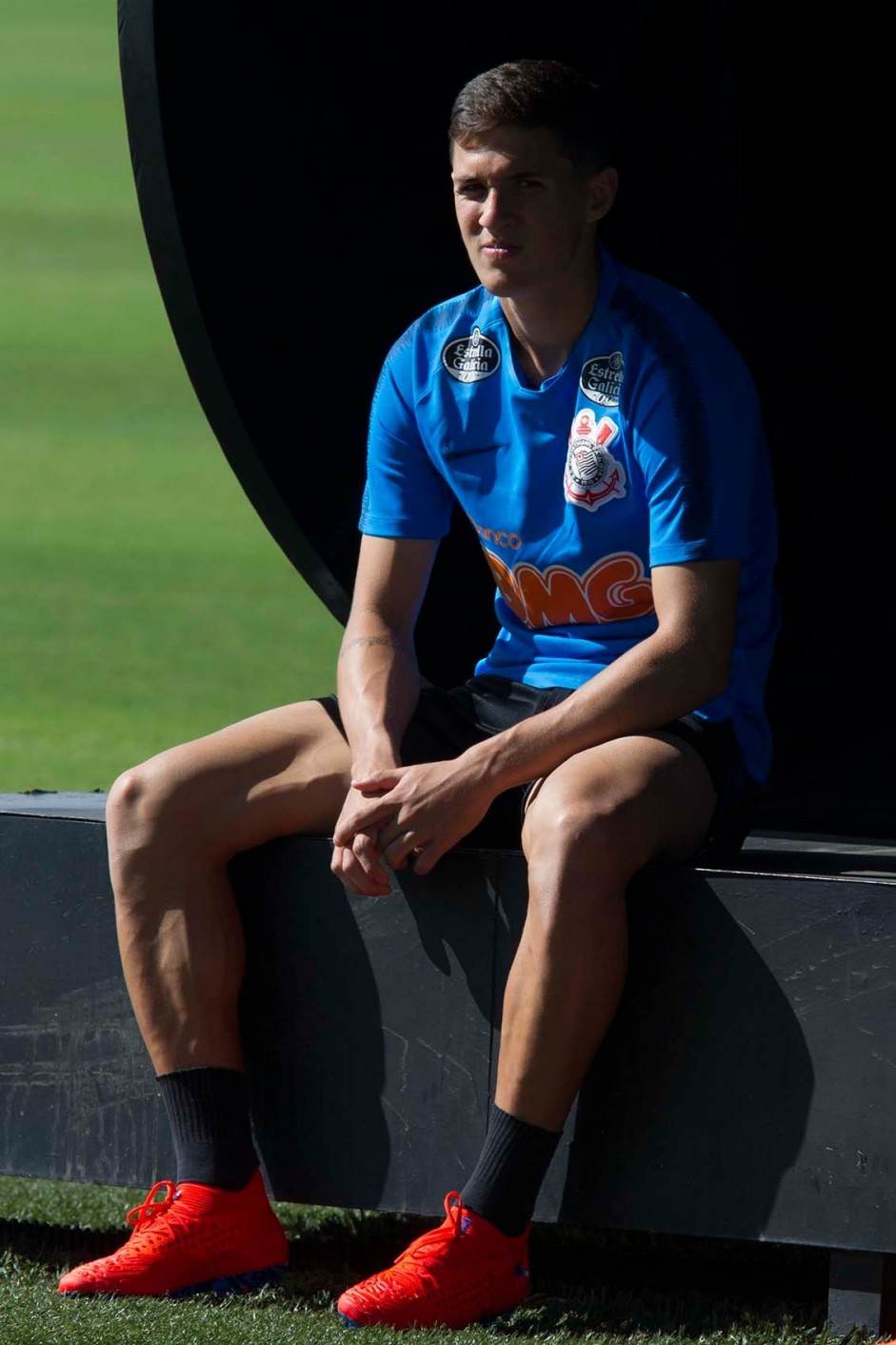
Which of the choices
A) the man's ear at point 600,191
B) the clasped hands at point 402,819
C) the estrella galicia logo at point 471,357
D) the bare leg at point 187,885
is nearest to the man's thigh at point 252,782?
the bare leg at point 187,885

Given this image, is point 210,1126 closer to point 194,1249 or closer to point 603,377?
point 194,1249

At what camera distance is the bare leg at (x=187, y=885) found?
8.67ft

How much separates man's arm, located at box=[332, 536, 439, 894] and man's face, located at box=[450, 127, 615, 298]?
391mm

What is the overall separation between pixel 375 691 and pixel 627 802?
A: 45 cm

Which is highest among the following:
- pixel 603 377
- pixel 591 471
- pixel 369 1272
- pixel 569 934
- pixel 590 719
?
pixel 603 377

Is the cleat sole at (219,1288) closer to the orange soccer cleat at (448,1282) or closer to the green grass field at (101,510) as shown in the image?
the orange soccer cleat at (448,1282)

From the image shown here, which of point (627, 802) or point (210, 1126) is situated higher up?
point (627, 802)

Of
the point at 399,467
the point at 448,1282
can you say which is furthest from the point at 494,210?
the point at 448,1282

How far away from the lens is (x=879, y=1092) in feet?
7.97

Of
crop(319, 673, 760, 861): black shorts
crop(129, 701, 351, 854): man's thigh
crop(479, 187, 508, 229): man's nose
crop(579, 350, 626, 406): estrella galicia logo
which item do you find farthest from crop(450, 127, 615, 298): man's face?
crop(129, 701, 351, 854): man's thigh

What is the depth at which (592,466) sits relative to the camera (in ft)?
Result: 8.81

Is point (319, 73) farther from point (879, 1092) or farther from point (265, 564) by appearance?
point (265, 564)

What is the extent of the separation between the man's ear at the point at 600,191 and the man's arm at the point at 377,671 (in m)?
0.47

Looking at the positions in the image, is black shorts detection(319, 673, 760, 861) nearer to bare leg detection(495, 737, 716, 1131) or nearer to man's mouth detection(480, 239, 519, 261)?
bare leg detection(495, 737, 716, 1131)
